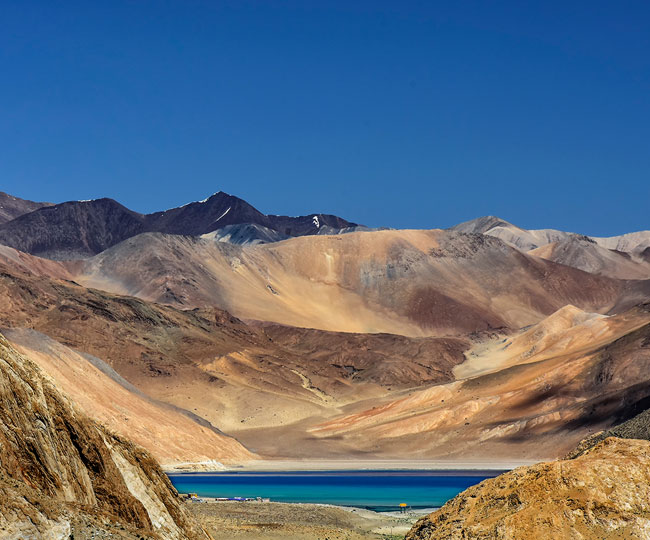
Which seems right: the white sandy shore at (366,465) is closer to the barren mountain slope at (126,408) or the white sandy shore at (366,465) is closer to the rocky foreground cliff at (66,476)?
the barren mountain slope at (126,408)

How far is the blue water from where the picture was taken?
6838 centimetres

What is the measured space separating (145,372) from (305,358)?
49.8 metres

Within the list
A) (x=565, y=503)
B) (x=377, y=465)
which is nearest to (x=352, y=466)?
(x=377, y=465)

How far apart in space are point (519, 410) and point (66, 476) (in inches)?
4500

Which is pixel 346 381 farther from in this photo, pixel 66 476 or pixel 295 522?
pixel 66 476

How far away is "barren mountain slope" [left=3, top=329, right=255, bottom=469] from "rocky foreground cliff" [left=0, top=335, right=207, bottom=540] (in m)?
61.1

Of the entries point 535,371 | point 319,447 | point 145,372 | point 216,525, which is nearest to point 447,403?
point 535,371

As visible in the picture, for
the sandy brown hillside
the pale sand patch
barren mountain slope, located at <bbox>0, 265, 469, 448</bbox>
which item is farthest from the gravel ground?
barren mountain slope, located at <bbox>0, 265, 469, 448</bbox>

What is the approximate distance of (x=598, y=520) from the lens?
20.2 meters

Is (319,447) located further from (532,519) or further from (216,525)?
(532,519)

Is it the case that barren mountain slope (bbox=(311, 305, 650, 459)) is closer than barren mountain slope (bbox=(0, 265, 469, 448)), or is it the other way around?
barren mountain slope (bbox=(311, 305, 650, 459))

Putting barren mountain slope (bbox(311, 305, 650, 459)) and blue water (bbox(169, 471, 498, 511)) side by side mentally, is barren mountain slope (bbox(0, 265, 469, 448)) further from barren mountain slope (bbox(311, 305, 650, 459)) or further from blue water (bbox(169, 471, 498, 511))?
blue water (bbox(169, 471, 498, 511))

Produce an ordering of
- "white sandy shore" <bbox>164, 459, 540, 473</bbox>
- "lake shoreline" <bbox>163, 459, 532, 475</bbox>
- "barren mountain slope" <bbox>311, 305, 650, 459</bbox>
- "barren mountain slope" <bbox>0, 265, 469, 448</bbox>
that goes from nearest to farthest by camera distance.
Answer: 1. "lake shoreline" <bbox>163, 459, 532, 475</bbox>
2. "white sandy shore" <bbox>164, 459, 540, 473</bbox>
3. "barren mountain slope" <bbox>311, 305, 650, 459</bbox>
4. "barren mountain slope" <bbox>0, 265, 469, 448</bbox>

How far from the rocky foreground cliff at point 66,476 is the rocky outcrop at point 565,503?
5985 mm
